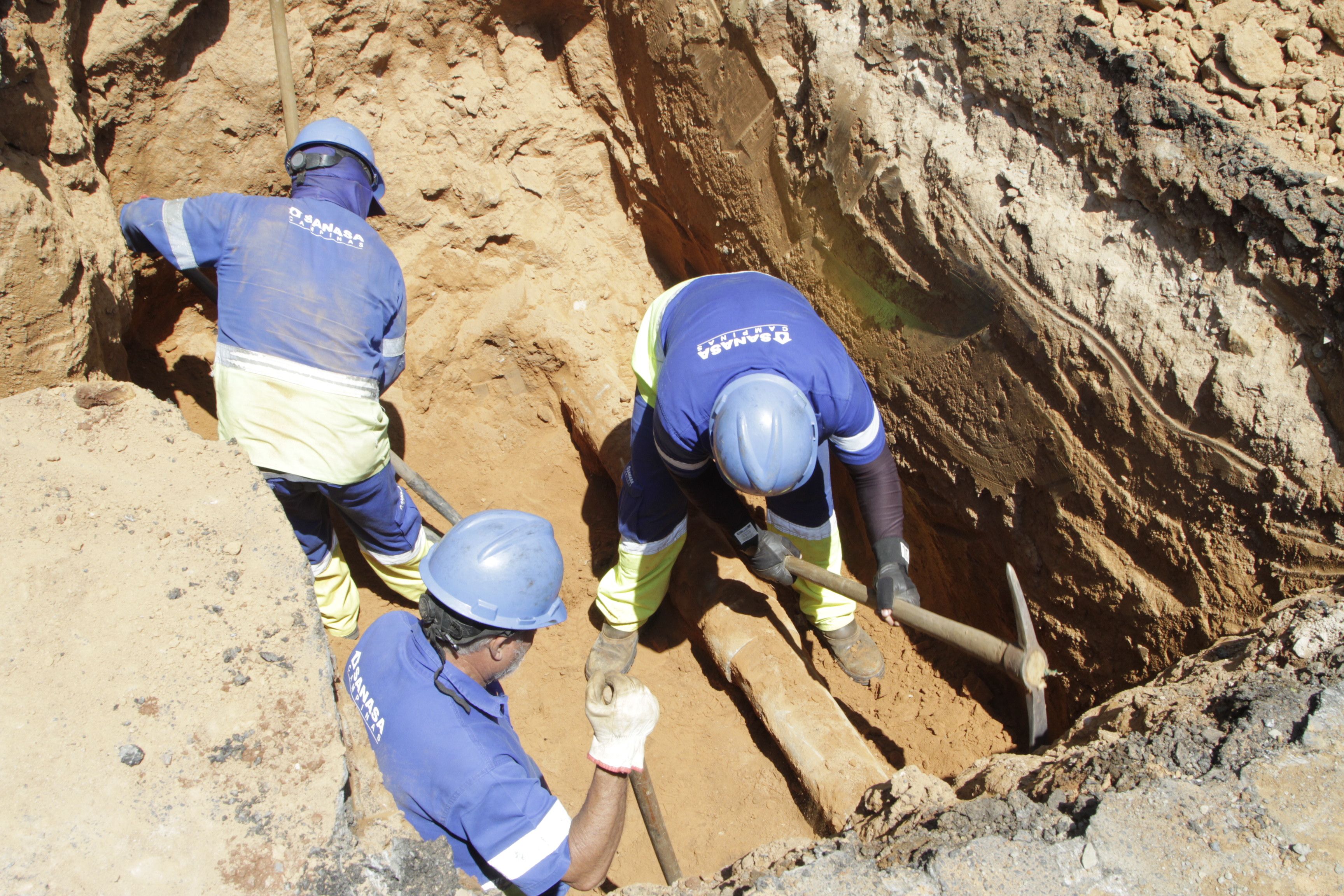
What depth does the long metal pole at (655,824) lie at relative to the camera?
2363mm

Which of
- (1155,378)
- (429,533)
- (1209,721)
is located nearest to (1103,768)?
(1209,721)

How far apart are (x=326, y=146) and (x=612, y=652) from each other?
2267 millimetres

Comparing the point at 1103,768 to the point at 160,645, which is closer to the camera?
the point at 160,645

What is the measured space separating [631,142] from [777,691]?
8.99 ft

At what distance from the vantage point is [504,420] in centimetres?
418

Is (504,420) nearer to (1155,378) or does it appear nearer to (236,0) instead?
(236,0)

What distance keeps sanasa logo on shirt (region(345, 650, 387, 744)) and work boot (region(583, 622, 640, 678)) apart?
1.42 m

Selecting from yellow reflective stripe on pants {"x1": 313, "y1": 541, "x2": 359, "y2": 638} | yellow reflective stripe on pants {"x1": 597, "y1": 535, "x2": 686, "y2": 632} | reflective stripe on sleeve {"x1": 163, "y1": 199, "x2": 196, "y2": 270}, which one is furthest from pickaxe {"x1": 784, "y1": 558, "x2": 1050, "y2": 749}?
reflective stripe on sleeve {"x1": 163, "y1": 199, "x2": 196, "y2": 270}

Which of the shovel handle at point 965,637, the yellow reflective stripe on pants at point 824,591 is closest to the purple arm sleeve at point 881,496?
the shovel handle at point 965,637

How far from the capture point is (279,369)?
Answer: 2758mm

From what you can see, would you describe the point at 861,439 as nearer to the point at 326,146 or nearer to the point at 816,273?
the point at 816,273

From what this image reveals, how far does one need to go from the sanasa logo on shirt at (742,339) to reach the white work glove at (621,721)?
3.25ft

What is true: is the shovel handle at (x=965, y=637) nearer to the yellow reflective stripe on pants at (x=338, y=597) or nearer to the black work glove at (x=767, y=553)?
the black work glove at (x=767, y=553)

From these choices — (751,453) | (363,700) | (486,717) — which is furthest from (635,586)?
(363,700)
